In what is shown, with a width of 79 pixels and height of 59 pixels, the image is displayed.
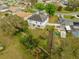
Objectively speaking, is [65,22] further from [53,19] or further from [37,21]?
[37,21]

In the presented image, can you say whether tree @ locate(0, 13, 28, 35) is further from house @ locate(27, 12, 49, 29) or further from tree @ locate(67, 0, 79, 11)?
tree @ locate(67, 0, 79, 11)

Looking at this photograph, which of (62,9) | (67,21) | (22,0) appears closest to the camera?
(67,21)

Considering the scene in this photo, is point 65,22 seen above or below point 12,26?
below

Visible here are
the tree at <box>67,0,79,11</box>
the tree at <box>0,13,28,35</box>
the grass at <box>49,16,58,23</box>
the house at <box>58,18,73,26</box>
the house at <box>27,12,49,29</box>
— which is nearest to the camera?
the tree at <box>0,13,28,35</box>

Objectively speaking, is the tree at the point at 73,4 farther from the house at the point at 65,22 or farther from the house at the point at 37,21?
the house at the point at 37,21

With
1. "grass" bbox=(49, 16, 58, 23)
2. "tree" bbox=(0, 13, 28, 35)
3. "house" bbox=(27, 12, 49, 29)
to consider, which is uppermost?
"tree" bbox=(0, 13, 28, 35)

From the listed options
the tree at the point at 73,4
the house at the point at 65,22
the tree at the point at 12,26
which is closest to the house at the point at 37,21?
the house at the point at 65,22

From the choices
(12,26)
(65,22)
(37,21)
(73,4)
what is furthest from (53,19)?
(12,26)

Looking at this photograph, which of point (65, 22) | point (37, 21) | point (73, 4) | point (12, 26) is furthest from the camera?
point (73, 4)

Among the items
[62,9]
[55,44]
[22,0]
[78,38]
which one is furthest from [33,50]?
[22,0]

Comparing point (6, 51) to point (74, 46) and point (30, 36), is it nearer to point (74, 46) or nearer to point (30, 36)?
point (30, 36)

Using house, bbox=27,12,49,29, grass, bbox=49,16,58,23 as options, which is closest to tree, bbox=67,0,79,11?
grass, bbox=49,16,58,23
